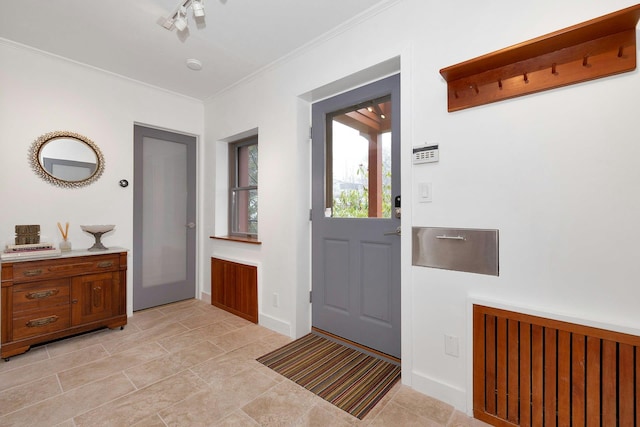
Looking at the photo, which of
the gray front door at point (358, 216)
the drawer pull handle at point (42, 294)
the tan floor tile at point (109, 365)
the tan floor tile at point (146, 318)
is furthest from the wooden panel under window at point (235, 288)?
the drawer pull handle at point (42, 294)

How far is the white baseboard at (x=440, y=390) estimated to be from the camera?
5.51 ft

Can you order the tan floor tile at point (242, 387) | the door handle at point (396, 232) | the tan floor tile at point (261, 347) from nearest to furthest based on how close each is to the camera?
the tan floor tile at point (242, 387), the door handle at point (396, 232), the tan floor tile at point (261, 347)

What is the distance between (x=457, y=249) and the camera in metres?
1.71

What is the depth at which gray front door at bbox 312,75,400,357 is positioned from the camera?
221cm

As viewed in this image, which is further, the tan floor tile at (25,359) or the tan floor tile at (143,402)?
the tan floor tile at (25,359)

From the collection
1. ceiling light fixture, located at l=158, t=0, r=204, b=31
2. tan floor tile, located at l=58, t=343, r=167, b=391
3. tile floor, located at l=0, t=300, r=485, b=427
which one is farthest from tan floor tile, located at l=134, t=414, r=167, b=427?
ceiling light fixture, located at l=158, t=0, r=204, b=31

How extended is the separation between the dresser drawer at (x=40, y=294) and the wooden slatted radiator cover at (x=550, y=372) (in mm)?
3284

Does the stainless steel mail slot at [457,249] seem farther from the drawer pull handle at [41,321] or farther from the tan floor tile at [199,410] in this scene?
the drawer pull handle at [41,321]

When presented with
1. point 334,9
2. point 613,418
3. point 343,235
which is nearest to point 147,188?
point 343,235

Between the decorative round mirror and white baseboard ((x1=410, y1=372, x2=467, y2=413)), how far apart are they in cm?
358

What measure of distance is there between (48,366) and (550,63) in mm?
3836

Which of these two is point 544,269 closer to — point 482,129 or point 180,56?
point 482,129

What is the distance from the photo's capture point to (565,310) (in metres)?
1.40

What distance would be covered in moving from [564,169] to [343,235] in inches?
61.2
